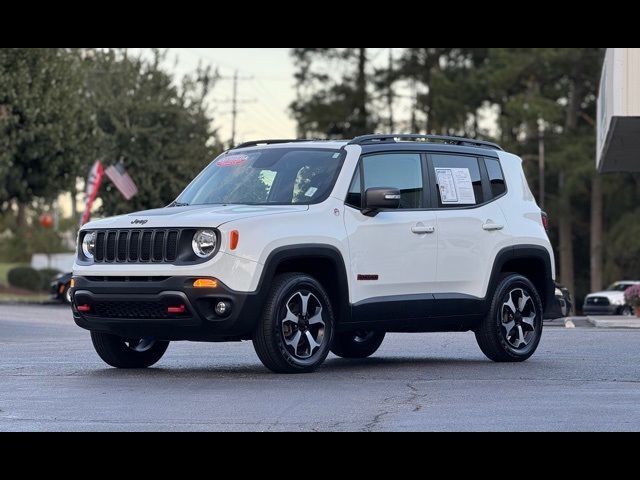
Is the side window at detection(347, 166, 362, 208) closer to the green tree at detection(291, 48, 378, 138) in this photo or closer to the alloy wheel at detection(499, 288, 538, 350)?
the alloy wheel at detection(499, 288, 538, 350)

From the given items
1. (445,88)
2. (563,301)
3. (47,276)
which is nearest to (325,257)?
(563,301)

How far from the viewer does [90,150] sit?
50.4 meters

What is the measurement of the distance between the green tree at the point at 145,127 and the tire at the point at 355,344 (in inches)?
1608

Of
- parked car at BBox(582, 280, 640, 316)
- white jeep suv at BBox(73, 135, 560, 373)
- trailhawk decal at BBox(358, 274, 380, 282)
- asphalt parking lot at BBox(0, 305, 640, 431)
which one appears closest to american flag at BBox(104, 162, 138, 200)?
parked car at BBox(582, 280, 640, 316)

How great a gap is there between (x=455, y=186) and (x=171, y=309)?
11.4 ft

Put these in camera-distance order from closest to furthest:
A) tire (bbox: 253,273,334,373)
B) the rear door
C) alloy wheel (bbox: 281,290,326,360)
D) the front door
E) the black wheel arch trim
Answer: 1. tire (bbox: 253,273,334,373)
2. alloy wheel (bbox: 281,290,326,360)
3. the front door
4. the rear door
5. the black wheel arch trim

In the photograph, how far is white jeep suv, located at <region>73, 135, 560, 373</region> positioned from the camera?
12.2 meters

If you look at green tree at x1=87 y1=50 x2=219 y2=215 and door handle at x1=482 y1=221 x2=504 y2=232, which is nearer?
door handle at x1=482 y1=221 x2=504 y2=232

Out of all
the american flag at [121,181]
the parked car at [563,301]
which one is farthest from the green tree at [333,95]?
the parked car at [563,301]

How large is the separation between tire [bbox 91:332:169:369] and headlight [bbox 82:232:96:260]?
755 mm

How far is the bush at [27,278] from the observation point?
6575 centimetres

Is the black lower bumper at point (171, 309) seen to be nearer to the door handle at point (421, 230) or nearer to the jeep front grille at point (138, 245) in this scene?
the jeep front grille at point (138, 245)

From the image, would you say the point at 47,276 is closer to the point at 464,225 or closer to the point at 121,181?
the point at 121,181
